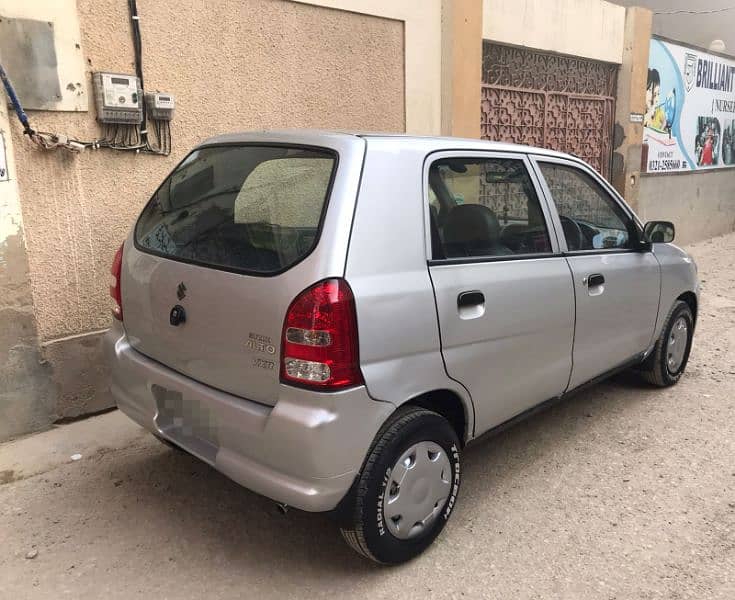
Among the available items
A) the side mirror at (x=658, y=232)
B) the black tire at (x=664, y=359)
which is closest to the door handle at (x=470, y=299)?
the side mirror at (x=658, y=232)

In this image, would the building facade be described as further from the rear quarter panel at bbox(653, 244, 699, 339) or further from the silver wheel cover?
the rear quarter panel at bbox(653, 244, 699, 339)

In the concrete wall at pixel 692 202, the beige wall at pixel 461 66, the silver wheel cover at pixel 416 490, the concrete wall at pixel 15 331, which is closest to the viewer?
the silver wheel cover at pixel 416 490

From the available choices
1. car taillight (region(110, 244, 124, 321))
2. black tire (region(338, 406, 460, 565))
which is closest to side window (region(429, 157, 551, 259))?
black tire (region(338, 406, 460, 565))

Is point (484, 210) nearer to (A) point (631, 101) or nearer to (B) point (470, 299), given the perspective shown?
(B) point (470, 299)

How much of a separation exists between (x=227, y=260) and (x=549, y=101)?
7013 millimetres

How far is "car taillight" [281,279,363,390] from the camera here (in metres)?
2.24

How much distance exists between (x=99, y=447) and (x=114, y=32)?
2.52 metres

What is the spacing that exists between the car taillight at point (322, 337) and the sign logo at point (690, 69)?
437 inches

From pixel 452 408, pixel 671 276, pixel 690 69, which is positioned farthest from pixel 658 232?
pixel 690 69

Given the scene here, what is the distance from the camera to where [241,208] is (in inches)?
105

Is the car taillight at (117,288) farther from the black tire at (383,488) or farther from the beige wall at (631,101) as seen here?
the beige wall at (631,101)

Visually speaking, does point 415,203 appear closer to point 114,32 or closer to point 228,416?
point 228,416

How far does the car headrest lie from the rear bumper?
32.9 inches

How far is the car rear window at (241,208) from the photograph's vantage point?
2434mm
